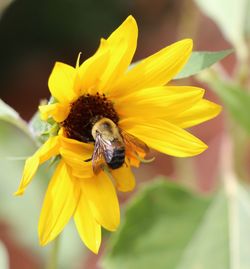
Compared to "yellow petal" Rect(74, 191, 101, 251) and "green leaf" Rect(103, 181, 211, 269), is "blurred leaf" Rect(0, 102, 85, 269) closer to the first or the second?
"green leaf" Rect(103, 181, 211, 269)

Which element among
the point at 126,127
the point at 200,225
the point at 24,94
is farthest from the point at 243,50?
the point at 24,94

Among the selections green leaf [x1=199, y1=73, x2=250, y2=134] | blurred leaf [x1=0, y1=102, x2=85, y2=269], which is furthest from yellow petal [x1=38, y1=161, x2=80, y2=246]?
blurred leaf [x1=0, y1=102, x2=85, y2=269]

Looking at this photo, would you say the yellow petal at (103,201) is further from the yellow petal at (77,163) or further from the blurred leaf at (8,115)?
the blurred leaf at (8,115)

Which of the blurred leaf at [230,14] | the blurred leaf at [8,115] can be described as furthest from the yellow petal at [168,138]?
the blurred leaf at [230,14]

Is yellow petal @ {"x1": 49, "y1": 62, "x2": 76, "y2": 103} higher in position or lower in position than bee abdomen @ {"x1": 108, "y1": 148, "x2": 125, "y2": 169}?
higher

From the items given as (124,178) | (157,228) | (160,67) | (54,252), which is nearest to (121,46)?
(160,67)

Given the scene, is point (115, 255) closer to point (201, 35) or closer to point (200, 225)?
point (200, 225)
